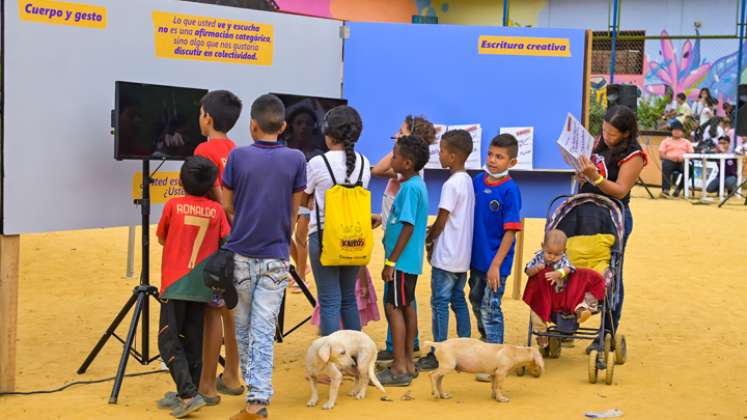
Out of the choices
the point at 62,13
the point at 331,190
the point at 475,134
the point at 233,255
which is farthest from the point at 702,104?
the point at 233,255

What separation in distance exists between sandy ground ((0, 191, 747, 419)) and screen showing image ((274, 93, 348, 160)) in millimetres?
1542

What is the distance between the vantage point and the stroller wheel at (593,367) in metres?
6.63

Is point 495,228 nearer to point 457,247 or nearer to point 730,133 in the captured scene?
point 457,247

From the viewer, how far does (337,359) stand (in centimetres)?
580

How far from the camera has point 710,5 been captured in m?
28.2

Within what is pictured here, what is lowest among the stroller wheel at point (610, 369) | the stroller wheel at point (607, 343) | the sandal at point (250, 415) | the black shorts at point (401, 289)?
the sandal at point (250, 415)

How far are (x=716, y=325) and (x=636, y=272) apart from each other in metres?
3.08

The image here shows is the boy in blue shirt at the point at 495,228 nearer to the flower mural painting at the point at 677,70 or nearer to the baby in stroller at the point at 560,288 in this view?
the baby in stroller at the point at 560,288

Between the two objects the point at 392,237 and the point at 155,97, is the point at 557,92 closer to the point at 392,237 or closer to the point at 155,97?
the point at 392,237

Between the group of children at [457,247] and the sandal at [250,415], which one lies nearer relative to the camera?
the sandal at [250,415]

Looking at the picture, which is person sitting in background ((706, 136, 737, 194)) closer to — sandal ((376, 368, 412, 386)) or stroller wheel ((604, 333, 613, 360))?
stroller wheel ((604, 333, 613, 360))

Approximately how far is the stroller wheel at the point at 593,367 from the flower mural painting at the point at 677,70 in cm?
2322

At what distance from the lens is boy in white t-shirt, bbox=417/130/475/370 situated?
6.83 meters

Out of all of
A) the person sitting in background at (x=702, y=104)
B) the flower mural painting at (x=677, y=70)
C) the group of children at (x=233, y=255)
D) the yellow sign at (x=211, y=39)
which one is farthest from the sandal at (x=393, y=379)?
the flower mural painting at (x=677, y=70)
